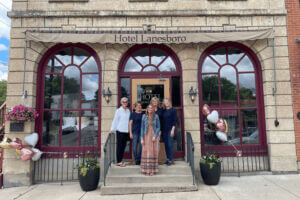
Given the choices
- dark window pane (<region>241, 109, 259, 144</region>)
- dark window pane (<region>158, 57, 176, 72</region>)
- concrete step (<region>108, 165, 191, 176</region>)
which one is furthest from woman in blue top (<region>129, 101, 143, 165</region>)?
dark window pane (<region>241, 109, 259, 144</region>)

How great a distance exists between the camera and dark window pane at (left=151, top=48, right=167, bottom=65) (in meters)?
6.15

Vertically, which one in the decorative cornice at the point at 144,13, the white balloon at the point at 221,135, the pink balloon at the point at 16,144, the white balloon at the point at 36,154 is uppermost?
the decorative cornice at the point at 144,13

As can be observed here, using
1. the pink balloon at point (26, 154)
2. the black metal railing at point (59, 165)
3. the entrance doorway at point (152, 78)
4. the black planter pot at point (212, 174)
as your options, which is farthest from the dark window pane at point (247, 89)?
the pink balloon at point (26, 154)

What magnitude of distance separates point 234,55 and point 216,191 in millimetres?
4253

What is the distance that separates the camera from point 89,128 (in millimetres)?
5887

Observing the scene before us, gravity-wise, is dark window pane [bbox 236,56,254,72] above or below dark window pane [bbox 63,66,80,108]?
above

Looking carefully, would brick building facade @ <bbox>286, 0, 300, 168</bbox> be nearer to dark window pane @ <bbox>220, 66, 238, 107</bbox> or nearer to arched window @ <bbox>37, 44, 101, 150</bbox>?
dark window pane @ <bbox>220, 66, 238, 107</bbox>

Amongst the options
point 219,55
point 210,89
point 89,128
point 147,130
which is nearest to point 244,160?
→ point 210,89

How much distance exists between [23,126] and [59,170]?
1680mm

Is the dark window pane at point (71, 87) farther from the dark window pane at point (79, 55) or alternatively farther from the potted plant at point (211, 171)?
the potted plant at point (211, 171)

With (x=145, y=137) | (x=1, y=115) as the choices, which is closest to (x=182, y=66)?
(x=145, y=137)

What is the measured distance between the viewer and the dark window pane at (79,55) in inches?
242

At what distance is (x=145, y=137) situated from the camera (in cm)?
473

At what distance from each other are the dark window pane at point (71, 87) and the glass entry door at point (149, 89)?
5.97ft
